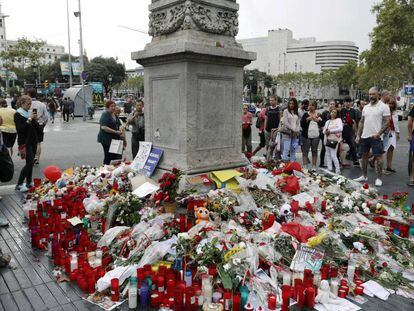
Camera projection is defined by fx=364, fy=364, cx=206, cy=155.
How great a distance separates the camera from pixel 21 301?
3.37 metres

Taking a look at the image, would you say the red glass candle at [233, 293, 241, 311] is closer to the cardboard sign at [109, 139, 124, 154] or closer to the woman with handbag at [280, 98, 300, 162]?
the cardboard sign at [109, 139, 124, 154]

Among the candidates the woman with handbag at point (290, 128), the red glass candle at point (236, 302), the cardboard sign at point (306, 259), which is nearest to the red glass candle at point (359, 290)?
the cardboard sign at point (306, 259)

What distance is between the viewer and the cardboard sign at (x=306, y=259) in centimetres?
371

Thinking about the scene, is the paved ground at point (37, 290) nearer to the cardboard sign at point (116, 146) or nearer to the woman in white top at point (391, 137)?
the cardboard sign at point (116, 146)

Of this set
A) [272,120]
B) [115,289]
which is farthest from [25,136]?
[272,120]

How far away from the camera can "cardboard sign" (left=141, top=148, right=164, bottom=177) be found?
5738 millimetres

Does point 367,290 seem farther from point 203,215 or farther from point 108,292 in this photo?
point 108,292

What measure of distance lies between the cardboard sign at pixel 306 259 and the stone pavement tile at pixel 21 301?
2.52 metres

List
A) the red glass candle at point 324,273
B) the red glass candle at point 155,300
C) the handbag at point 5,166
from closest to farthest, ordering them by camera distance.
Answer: the red glass candle at point 155,300, the red glass candle at point 324,273, the handbag at point 5,166

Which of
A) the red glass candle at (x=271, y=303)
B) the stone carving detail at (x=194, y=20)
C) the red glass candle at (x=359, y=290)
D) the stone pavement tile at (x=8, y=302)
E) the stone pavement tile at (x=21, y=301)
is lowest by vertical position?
the stone pavement tile at (x=21, y=301)

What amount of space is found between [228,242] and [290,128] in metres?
5.44

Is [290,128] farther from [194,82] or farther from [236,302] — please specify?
[236,302]

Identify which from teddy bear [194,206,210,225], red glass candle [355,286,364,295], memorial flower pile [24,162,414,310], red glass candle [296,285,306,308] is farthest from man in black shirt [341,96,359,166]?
red glass candle [296,285,306,308]

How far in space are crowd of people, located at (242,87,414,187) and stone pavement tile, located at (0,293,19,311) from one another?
16.1 feet
